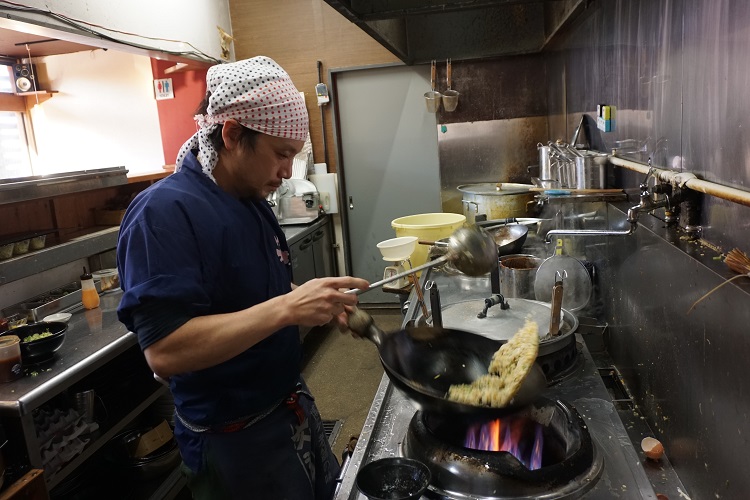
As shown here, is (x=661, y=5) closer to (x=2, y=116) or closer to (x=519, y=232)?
(x=519, y=232)

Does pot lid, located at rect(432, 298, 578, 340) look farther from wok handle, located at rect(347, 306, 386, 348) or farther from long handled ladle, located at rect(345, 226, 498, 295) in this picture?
wok handle, located at rect(347, 306, 386, 348)

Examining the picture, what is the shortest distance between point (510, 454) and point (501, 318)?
685mm

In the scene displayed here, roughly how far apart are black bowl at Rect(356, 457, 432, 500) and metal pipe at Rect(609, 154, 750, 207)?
33.6 inches

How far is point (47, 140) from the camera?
15.5ft

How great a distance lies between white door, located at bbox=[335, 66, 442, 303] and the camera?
217 inches

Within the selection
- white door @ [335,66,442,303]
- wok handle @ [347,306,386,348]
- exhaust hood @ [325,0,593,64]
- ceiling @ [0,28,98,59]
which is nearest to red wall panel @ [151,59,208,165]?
ceiling @ [0,28,98,59]

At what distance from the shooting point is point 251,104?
1.37 m

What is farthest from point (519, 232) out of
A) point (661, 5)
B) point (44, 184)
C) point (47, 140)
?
point (47, 140)

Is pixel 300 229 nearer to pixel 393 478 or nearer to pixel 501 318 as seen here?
pixel 501 318

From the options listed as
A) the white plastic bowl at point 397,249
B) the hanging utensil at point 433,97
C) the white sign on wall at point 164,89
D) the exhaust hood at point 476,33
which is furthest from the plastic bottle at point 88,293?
the hanging utensil at point 433,97

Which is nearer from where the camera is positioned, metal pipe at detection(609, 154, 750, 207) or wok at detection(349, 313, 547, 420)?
metal pipe at detection(609, 154, 750, 207)

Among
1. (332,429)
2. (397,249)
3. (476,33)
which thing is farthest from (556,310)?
(476,33)

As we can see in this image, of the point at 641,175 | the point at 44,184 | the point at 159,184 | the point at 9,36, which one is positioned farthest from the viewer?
the point at 9,36

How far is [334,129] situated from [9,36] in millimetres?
2874
